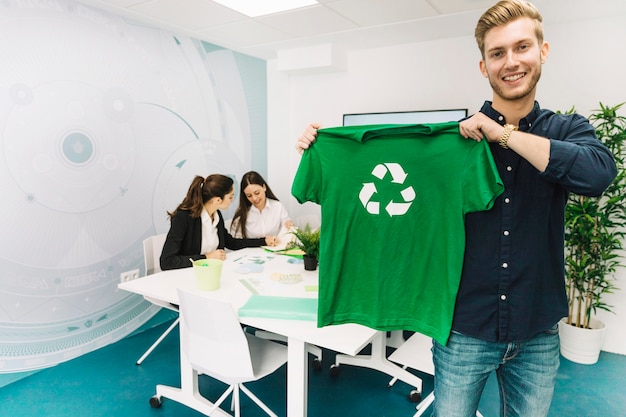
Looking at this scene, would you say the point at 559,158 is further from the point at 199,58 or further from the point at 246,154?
the point at 246,154

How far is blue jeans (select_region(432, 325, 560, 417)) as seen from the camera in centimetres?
120

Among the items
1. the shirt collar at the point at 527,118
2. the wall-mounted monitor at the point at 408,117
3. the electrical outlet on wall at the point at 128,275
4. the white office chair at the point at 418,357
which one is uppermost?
the wall-mounted monitor at the point at 408,117

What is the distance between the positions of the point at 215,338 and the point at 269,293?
40cm

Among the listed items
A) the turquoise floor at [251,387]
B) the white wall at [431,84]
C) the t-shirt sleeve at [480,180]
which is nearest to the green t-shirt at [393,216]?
the t-shirt sleeve at [480,180]

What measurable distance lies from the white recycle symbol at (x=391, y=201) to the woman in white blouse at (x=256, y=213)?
2271 millimetres

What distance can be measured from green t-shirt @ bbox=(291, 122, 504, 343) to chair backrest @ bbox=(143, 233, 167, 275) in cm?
187

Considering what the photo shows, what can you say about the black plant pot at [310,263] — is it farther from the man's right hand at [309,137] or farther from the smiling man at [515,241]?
the smiling man at [515,241]

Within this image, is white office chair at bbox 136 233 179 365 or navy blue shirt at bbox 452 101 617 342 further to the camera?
white office chair at bbox 136 233 179 365

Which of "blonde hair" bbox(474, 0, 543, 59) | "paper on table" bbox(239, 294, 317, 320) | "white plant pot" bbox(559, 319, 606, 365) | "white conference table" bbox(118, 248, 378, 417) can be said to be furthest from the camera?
"white plant pot" bbox(559, 319, 606, 365)

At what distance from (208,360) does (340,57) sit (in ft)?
10.4

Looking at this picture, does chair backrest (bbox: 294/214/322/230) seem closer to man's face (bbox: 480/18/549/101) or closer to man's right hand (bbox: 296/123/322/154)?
man's right hand (bbox: 296/123/322/154)

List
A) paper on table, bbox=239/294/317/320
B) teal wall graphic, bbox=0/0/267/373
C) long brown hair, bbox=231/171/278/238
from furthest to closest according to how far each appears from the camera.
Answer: long brown hair, bbox=231/171/278/238
teal wall graphic, bbox=0/0/267/373
paper on table, bbox=239/294/317/320

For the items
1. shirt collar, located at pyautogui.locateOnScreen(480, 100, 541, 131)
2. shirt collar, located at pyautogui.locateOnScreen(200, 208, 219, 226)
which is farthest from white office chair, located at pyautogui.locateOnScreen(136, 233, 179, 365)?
shirt collar, located at pyautogui.locateOnScreen(480, 100, 541, 131)

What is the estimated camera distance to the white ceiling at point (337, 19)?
2941mm
